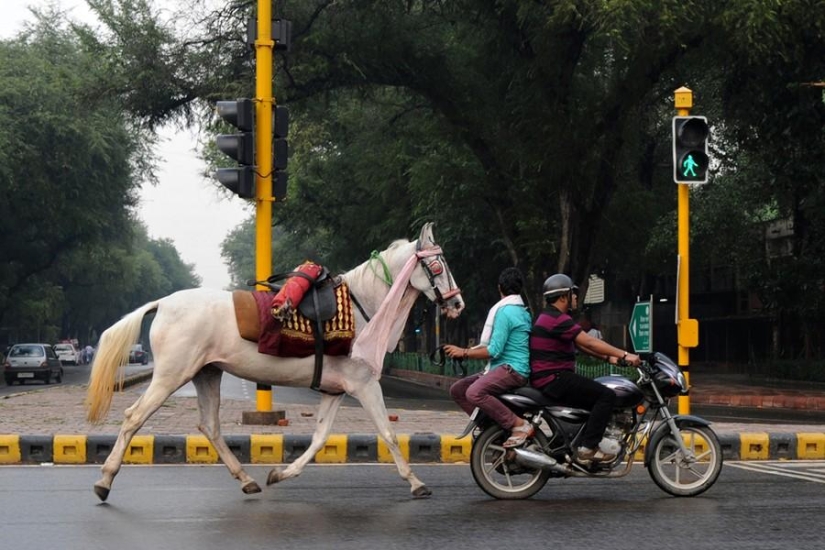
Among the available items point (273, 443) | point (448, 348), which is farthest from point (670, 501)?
point (273, 443)

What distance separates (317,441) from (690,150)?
5.22m

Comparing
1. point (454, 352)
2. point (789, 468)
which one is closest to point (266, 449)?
point (454, 352)

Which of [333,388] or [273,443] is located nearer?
[333,388]

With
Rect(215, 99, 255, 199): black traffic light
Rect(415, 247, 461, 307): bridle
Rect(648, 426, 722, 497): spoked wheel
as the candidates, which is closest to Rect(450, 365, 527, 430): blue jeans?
Rect(415, 247, 461, 307): bridle

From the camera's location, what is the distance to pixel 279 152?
48.9ft

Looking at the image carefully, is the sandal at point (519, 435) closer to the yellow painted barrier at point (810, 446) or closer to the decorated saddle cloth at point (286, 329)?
the decorated saddle cloth at point (286, 329)

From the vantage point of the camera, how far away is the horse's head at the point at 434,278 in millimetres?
9922

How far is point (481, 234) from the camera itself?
3891 cm

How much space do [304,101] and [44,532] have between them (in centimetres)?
2316


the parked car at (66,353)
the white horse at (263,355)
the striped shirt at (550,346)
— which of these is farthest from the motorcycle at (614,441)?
the parked car at (66,353)

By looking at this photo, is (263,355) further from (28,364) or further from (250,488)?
(28,364)

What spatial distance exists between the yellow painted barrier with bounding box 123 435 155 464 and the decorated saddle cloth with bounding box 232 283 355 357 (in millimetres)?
2885

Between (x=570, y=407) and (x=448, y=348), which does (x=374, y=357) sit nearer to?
(x=448, y=348)

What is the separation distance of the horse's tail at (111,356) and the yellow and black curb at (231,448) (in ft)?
7.38
